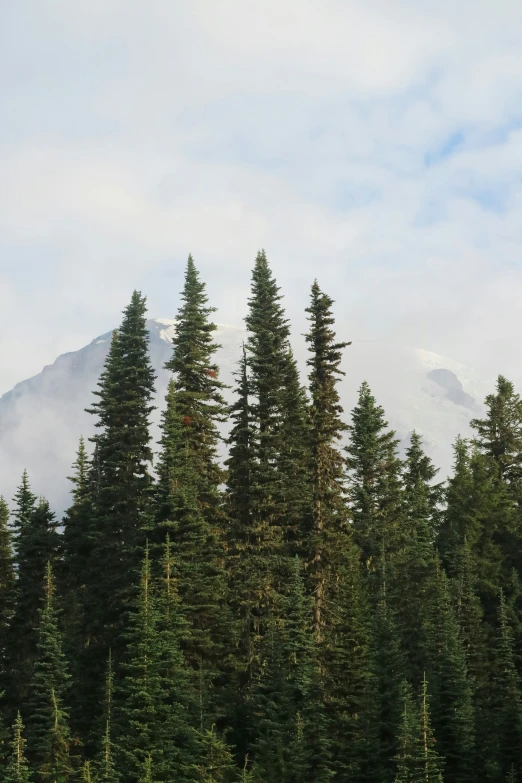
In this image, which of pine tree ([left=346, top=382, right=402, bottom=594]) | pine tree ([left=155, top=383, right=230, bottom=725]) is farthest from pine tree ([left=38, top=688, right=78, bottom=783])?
pine tree ([left=346, top=382, right=402, bottom=594])

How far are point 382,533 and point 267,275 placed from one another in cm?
1976

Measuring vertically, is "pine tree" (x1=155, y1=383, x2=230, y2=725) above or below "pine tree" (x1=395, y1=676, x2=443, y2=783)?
above

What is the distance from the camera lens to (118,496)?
58156 millimetres

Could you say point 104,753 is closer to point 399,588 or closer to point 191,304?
point 399,588

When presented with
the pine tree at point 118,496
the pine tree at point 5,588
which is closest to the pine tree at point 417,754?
the pine tree at point 118,496

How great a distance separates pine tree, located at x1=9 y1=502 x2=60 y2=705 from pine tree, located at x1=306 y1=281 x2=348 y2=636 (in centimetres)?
1779

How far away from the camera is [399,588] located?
56844 mm

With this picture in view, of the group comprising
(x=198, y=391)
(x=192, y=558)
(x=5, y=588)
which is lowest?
(x=5, y=588)

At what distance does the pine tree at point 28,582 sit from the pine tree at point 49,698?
280 inches

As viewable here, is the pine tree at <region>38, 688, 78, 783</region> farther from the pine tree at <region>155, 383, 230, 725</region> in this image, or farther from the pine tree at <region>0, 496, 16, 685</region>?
the pine tree at <region>0, 496, 16, 685</region>

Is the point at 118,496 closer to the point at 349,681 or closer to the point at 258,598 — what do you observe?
the point at 258,598

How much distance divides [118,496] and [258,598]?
42.0 ft

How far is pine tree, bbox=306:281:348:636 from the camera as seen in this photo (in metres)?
50.2

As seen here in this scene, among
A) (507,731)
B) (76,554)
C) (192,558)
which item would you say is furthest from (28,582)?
(507,731)
